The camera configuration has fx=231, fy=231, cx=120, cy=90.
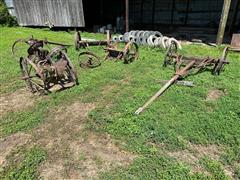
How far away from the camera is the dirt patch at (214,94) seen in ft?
16.5

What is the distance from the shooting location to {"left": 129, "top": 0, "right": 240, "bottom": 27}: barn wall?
499 inches

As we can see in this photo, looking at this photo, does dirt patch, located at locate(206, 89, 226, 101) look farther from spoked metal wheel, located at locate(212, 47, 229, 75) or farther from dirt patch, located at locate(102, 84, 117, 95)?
dirt patch, located at locate(102, 84, 117, 95)

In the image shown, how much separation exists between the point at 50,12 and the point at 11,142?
1155 centimetres

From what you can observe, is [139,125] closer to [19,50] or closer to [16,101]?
[16,101]

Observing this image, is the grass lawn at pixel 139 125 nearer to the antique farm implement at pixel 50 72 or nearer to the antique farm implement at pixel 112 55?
the antique farm implement at pixel 50 72

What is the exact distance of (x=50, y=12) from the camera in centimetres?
1377

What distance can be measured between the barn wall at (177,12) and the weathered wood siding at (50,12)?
4.38m

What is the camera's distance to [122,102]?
493cm

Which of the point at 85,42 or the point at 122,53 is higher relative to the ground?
the point at 85,42

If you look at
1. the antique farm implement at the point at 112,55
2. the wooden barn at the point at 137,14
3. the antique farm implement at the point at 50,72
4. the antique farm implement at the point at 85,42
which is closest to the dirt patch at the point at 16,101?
the antique farm implement at the point at 50,72

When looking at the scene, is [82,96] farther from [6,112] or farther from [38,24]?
[38,24]

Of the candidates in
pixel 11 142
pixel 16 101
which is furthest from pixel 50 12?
pixel 11 142

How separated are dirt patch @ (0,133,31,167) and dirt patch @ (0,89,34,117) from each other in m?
0.95

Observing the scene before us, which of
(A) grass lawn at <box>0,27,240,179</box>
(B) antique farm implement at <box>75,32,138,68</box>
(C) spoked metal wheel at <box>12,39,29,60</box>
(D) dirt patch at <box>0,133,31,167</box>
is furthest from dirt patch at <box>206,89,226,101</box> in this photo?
(C) spoked metal wheel at <box>12,39,29,60</box>
